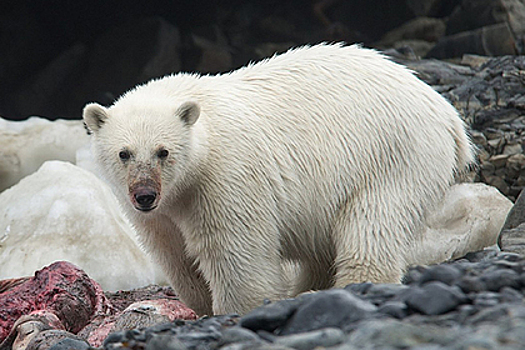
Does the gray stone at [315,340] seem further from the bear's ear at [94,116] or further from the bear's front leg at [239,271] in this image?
the bear's ear at [94,116]

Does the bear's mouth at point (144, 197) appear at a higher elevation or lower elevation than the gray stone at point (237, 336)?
higher

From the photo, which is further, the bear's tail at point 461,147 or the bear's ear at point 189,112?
the bear's tail at point 461,147

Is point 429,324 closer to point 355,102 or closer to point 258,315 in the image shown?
point 258,315

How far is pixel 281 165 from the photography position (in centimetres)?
443

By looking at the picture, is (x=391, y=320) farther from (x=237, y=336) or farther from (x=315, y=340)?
(x=237, y=336)

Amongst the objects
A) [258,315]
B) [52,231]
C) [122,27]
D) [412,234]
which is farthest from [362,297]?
[122,27]

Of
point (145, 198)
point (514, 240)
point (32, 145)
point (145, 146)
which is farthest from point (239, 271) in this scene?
point (32, 145)

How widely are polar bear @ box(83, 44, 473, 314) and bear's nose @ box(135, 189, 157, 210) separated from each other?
21cm

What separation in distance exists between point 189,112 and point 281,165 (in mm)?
722

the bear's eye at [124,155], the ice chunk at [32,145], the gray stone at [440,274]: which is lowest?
the gray stone at [440,274]

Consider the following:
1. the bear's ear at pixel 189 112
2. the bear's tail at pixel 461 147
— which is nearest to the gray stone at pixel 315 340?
the bear's ear at pixel 189 112

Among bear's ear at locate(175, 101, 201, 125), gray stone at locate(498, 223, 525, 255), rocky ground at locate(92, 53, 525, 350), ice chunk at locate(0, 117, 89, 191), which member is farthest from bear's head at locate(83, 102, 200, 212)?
ice chunk at locate(0, 117, 89, 191)

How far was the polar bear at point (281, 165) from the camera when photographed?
13.7 ft

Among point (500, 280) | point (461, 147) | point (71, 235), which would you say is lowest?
point (500, 280)
